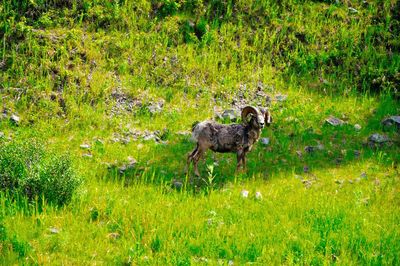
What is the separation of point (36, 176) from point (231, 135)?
5.43 metres

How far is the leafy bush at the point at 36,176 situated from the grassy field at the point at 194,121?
3.1 inches

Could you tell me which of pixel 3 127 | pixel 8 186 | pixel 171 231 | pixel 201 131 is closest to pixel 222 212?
pixel 171 231

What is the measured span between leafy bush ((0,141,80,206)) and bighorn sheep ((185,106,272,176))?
3.78 meters

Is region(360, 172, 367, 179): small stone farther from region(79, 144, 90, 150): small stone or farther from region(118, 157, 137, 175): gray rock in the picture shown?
region(79, 144, 90, 150): small stone

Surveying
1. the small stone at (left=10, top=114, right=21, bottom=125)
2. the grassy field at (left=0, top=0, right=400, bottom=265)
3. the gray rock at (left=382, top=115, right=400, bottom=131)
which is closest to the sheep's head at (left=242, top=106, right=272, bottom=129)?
the grassy field at (left=0, top=0, right=400, bottom=265)

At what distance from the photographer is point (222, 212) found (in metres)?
11.5

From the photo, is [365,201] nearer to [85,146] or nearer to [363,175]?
[363,175]

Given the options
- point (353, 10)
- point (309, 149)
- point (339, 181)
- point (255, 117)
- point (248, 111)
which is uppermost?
point (353, 10)

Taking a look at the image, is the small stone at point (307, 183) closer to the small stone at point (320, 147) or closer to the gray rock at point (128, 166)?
the small stone at point (320, 147)

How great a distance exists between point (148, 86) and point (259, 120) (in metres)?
6.23

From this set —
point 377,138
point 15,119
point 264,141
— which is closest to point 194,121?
point 264,141

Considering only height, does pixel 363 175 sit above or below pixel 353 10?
below

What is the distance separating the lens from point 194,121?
17.8 metres

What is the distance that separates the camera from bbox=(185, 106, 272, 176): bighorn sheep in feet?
46.8
